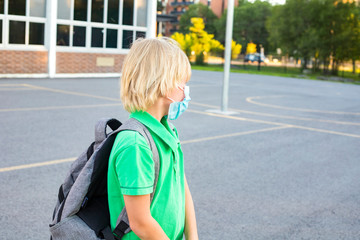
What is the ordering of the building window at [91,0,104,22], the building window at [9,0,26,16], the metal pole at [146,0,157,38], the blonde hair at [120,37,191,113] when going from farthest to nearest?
1. the metal pole at [146,0,157,38]
2. the building window at [91,0,104,22]
3. the building window at [9,0,26,16]
4. the blonde hair at [120,37,191,113]

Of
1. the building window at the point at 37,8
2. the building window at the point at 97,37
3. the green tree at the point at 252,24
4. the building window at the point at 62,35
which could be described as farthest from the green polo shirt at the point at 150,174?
the green tree at the point at 252,24

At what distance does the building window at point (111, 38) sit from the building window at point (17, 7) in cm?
478

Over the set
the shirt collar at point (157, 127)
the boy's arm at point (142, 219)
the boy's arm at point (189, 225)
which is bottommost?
the boy's arm at point (189, 225)

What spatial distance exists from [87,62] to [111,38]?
6.90 ft

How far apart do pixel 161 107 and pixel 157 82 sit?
14 centimetres

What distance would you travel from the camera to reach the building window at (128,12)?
26797 millimetres

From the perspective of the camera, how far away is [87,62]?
25.7 m

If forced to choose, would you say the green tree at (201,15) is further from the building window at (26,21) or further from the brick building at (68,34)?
the building window at (26,21)

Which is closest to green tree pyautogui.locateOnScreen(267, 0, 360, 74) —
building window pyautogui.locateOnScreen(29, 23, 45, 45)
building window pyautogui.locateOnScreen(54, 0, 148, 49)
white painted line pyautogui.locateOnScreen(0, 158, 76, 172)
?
building window pyautogui.locateOnScreen(54, 0, 148, 49)

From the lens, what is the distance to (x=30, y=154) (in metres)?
7.09

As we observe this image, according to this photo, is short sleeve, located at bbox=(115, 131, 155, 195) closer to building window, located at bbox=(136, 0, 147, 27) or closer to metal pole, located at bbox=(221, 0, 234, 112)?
metal pole, located at bbox=(221, 0, 234, 112)

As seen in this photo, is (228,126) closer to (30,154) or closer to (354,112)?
(30,154)

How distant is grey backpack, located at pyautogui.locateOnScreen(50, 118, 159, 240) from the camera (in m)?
1.74

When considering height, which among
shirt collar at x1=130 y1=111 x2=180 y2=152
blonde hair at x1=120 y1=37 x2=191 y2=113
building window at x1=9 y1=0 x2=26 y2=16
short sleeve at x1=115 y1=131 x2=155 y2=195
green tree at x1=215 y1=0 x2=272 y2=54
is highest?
green tree at x1=215 y1=0 x2=272 y2=54
